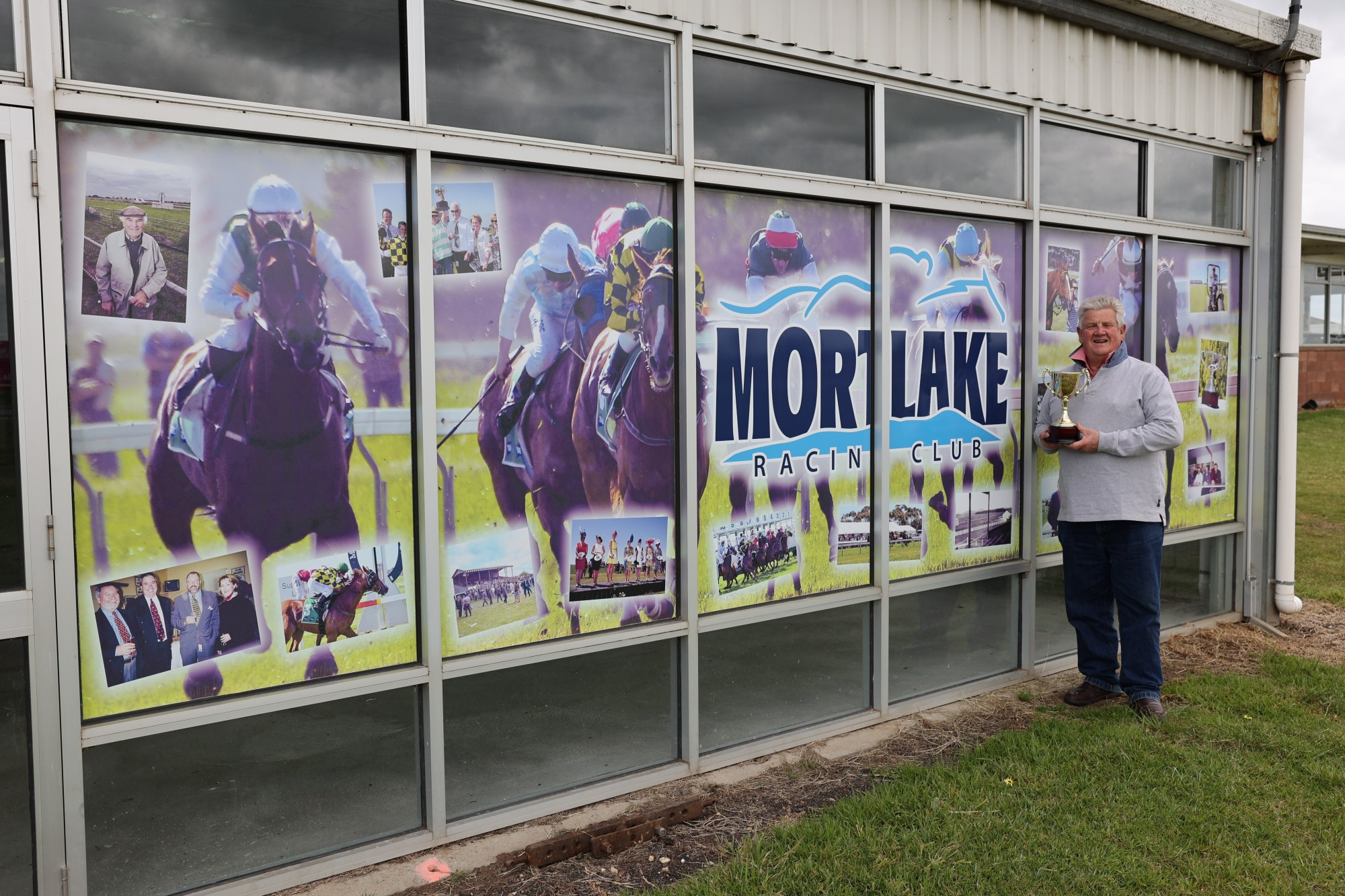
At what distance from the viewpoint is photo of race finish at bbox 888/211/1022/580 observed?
5.20 meters

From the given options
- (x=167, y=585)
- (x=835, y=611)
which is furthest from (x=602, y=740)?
(x=167, y=585)

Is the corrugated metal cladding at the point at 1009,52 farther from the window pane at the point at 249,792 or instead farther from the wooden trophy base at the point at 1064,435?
the window pane at the point at 249,792

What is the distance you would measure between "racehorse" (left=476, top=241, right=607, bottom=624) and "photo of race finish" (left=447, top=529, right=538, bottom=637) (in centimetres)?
7

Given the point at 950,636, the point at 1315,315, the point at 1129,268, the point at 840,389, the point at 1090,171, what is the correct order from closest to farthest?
1. the point at 840,389
2. the point at 950,636
3. the point at 1090,171
4. the point at 1129,268
5. the point at 1315,315

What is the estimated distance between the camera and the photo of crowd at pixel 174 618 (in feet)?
10.4

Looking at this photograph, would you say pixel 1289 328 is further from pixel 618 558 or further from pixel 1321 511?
pixel 1321 511

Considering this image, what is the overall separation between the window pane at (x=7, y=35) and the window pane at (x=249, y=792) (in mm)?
2058

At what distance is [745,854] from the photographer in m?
3.65

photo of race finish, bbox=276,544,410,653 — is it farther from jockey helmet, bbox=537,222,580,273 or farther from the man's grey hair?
the man's grey hair

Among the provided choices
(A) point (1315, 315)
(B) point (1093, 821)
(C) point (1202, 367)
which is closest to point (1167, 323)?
(C) point (1202, 367)

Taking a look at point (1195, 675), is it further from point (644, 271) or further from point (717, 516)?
point (644, 271)

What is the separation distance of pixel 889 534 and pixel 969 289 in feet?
4.66

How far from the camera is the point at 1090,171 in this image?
603 cm

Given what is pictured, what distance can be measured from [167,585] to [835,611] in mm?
3081
